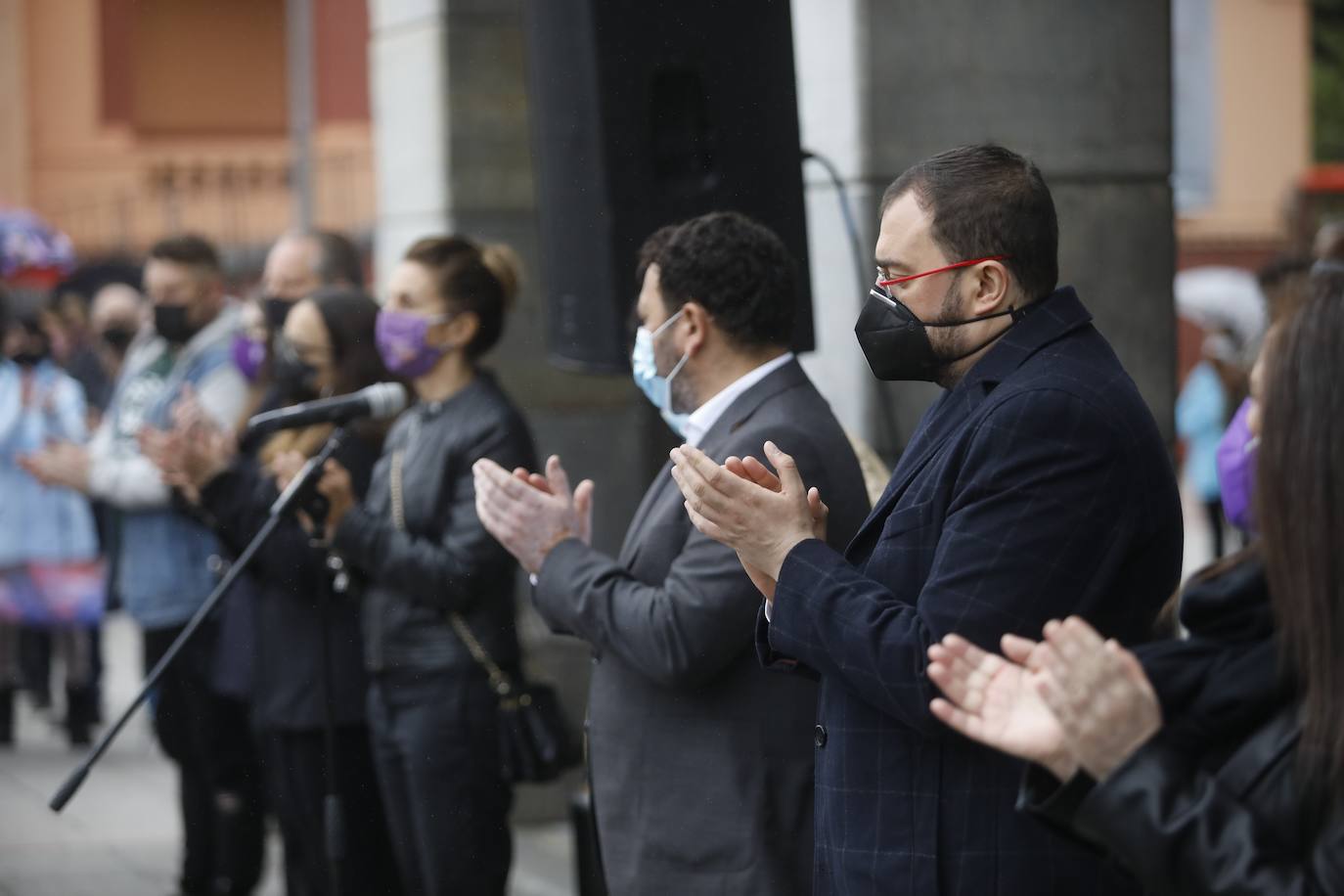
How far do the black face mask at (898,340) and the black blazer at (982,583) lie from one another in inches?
3.2

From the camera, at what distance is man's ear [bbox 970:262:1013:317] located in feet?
9.40

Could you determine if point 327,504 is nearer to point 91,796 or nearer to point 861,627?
point 861,627

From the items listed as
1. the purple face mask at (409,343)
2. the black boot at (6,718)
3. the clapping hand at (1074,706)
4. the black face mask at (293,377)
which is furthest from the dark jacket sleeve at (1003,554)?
the black boot at (6,718)

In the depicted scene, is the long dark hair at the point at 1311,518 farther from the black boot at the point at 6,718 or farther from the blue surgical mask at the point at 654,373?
the black boot at the point at 6,718

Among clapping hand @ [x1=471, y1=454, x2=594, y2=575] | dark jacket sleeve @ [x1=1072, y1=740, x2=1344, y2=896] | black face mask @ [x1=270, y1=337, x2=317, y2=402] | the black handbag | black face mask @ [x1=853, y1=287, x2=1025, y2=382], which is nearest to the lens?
dark jacket sleeve @ [x1=1072, y1=740, x2=1344, y2=896]

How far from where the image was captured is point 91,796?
26.5 ft

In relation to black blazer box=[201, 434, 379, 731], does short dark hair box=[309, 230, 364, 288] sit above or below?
above

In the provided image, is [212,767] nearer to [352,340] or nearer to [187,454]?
[187,454]

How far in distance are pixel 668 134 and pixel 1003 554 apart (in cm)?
212

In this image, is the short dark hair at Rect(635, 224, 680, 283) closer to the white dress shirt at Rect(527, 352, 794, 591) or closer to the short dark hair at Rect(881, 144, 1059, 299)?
the white dress shirt at Rect(527, 352, 794, 591)

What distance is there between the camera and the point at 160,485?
6.49 meters

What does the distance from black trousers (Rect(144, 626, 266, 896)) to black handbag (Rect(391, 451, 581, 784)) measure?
1.61m

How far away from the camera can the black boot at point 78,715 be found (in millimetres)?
9258

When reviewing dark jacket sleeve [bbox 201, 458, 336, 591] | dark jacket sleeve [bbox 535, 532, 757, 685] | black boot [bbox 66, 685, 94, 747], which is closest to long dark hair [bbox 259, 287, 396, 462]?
dark jacket sleeve [bbox 201, 458, 336, 591]
